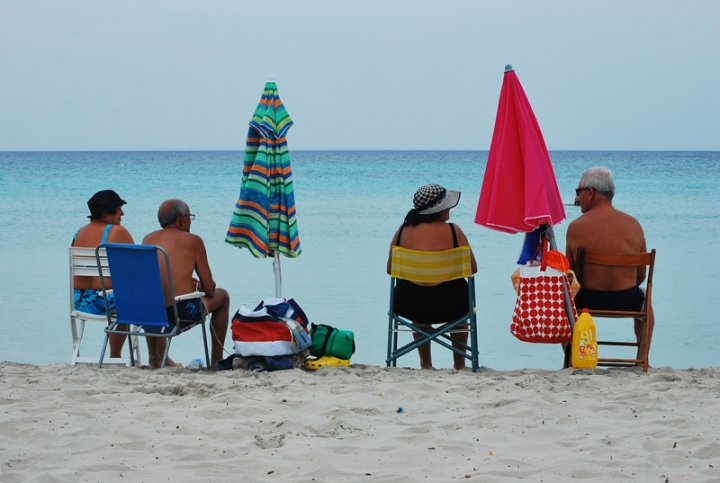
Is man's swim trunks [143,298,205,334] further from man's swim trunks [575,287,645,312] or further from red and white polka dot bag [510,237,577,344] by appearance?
man's swim trunks [575,287,645,312]

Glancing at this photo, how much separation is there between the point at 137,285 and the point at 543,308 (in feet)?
7.54

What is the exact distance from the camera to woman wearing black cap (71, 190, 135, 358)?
498 centimetres

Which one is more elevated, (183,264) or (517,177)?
(517,177)

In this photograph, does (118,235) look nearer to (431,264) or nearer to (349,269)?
(431,264)

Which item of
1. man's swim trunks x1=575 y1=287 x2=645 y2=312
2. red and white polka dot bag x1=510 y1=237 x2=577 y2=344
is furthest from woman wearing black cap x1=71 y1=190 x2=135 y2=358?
man's swim trunks x1=575 y1=287 x2=645 y2=312

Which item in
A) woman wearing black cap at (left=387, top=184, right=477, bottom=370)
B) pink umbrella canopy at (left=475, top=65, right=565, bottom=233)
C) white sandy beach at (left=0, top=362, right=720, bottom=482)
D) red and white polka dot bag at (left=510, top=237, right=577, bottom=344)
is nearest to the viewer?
white sandy beach at (left=0, top=362, right=720, bottom=482)

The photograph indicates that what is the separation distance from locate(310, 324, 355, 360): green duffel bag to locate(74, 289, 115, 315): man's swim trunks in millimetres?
1335

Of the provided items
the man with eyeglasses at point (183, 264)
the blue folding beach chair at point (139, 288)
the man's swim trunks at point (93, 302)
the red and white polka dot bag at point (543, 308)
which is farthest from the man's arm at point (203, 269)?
the red and white polka dot bag at point (543, 308)

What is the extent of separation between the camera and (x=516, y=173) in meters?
4.48

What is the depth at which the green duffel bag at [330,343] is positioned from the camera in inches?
185

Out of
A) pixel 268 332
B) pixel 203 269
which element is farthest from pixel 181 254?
pixel 268 332

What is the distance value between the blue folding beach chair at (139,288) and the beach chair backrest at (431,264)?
128 centimetres

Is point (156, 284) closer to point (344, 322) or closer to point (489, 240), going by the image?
point (344, 322)

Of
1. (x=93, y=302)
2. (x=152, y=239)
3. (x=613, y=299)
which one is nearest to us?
(x=613, y=299)
